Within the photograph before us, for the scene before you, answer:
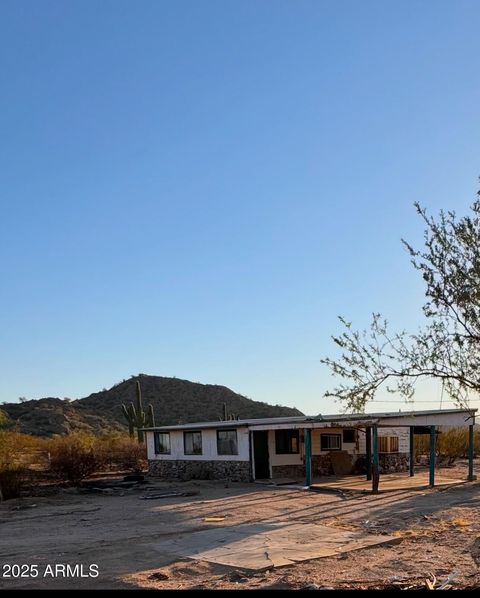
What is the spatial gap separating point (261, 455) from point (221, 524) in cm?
1301

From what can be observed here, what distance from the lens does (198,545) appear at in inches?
554

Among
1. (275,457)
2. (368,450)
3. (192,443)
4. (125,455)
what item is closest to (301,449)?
(275,457)

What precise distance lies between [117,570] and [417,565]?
5.13 m

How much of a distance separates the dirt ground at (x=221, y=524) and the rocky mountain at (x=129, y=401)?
33875 millimetres

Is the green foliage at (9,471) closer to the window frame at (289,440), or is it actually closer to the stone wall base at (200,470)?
the stone wall base at (200,470)

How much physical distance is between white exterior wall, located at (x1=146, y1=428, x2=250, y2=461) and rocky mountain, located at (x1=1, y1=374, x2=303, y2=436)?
22549 millimetres

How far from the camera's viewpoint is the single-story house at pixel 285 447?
2800 centimetres

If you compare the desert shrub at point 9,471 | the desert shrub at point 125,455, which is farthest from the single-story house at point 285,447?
the desert shrub at point 9,471

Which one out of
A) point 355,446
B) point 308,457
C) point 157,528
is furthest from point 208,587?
point 355,446

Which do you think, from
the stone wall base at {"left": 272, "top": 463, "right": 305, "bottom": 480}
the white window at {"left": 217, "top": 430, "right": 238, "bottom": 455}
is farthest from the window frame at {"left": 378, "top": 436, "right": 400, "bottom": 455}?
the white window at {"left": 217, "top": 430, "right": 238, "bottom": 455}

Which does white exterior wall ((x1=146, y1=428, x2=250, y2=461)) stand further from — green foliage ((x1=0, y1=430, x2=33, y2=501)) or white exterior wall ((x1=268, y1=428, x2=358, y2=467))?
green foliage ((x1=0, y1=430, x2=33, y2=501))

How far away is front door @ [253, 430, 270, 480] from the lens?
99.0ft

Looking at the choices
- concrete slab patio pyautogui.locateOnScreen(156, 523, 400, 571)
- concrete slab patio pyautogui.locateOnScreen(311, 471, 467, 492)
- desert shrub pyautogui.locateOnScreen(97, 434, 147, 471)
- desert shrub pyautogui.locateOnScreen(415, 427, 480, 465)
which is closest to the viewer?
concrete slab patio pyautogui.locateOnScreen(156, 523, 400, 571)

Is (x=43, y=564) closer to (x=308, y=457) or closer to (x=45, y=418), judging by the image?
(x=308, y=457)
